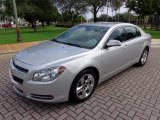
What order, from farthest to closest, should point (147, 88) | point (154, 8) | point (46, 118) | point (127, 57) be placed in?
point (154, 8) → point (127, 57) → point (147, 88) → point (46, 118)

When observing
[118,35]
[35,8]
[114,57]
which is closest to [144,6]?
[35,8]

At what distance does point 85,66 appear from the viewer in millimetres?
3578

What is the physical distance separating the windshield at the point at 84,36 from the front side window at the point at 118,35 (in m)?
0.22

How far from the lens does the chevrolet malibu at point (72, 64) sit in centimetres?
318

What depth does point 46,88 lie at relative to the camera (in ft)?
10.3

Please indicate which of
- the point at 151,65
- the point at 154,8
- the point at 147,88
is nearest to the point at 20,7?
the point at 154,8

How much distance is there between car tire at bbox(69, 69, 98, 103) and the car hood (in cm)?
46

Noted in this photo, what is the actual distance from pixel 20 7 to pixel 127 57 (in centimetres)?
2263

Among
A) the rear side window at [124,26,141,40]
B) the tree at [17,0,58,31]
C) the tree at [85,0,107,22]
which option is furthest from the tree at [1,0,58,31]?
the rear side window at [124,26,141,40]

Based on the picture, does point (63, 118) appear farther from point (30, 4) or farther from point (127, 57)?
point (30, 4)

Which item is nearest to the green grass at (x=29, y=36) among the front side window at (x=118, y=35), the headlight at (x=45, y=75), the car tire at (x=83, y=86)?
the front side window at (x=118, y=35)

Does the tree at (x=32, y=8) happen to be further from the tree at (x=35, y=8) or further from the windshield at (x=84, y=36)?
the windshield at (x=84, y=36)

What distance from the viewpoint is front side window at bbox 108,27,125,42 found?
14.8ft

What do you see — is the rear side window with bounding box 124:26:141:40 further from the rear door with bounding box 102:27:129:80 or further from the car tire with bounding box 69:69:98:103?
the car tire with bounding box 69:69:98:103
